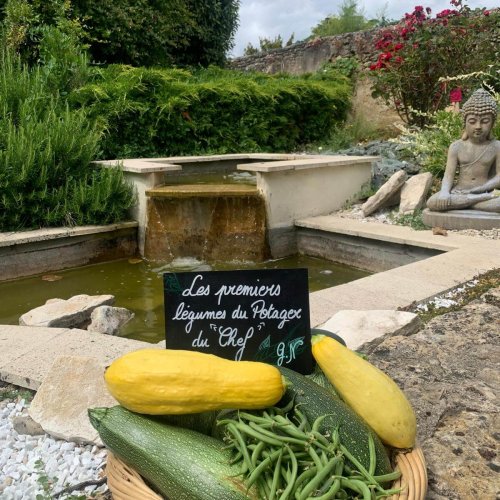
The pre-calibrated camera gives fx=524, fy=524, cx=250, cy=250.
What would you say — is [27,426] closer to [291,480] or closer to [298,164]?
[291,480]

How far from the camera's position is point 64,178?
6086mm

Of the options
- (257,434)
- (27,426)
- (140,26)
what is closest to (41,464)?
(27,426)

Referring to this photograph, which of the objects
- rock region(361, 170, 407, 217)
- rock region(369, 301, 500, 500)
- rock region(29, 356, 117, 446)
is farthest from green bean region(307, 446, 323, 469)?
rock region(361, 170, 407, 217)

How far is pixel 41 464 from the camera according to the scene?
1.83 m

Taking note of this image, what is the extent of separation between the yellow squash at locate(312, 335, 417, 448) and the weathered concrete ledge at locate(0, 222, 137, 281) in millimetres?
4600

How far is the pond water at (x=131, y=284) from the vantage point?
168 inches

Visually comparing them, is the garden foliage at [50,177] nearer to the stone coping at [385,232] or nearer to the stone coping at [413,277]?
the stone coping at [385,232]

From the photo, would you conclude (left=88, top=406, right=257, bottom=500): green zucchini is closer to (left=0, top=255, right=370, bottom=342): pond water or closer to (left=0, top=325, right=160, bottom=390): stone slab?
(left=0, top=325, right=160, bottom=390): stone slab

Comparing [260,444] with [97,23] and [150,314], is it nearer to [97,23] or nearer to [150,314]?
[150,314]

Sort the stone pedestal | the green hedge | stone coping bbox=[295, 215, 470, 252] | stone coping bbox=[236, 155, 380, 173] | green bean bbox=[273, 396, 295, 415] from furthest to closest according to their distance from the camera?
the green hedge, stone coping bbox=[236, 155, 380, 173], the stone pedestal, stone coping bbox=[295, 215, 470, 252], green bean bbox=[273, 396, 295, 415]

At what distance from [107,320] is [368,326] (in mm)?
1935

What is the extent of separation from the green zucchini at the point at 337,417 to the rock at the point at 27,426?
1.17 m

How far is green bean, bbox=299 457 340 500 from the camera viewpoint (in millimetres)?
1019

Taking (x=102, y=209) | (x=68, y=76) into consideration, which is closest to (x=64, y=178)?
(x=102, y=209)
